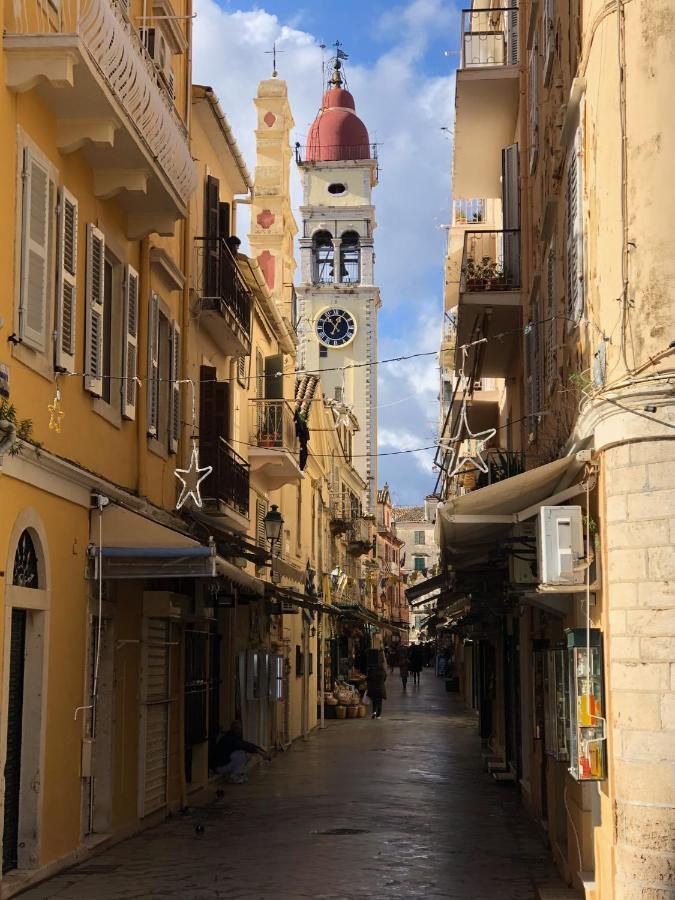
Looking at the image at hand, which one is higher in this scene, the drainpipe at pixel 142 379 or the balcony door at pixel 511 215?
the balcony door at pixel 511 215

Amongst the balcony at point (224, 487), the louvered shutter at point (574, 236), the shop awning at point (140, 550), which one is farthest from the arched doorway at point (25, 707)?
the balcony at point (224, 487)

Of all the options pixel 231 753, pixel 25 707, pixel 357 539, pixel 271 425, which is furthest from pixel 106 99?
pixel 357 539

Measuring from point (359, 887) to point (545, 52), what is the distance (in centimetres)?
906

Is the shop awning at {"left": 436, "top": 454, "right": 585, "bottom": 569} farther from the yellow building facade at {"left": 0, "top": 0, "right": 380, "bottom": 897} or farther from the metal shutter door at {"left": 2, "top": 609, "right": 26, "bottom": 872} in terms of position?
the metal shutter door at {"left": 2, "top": 609, "right": 26, "bottom": 872}

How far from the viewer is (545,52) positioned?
46.2ft

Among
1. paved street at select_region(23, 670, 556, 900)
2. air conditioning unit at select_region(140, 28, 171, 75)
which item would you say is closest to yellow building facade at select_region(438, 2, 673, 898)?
paved street at select_region(23, 670, 556, 900)

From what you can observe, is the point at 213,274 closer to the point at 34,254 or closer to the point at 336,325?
the point at 34,254

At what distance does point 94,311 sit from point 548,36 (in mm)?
5611

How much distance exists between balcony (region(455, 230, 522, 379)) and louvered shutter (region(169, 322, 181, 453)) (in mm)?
3915

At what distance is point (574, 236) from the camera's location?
10.9 m

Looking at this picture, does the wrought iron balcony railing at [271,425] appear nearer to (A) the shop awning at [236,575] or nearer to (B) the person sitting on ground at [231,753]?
(B) the person sitting on ground at [231,753]

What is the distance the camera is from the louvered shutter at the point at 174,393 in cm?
1695

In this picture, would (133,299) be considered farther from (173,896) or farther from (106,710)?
(173,896)

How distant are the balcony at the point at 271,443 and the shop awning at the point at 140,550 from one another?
10.7 meters
